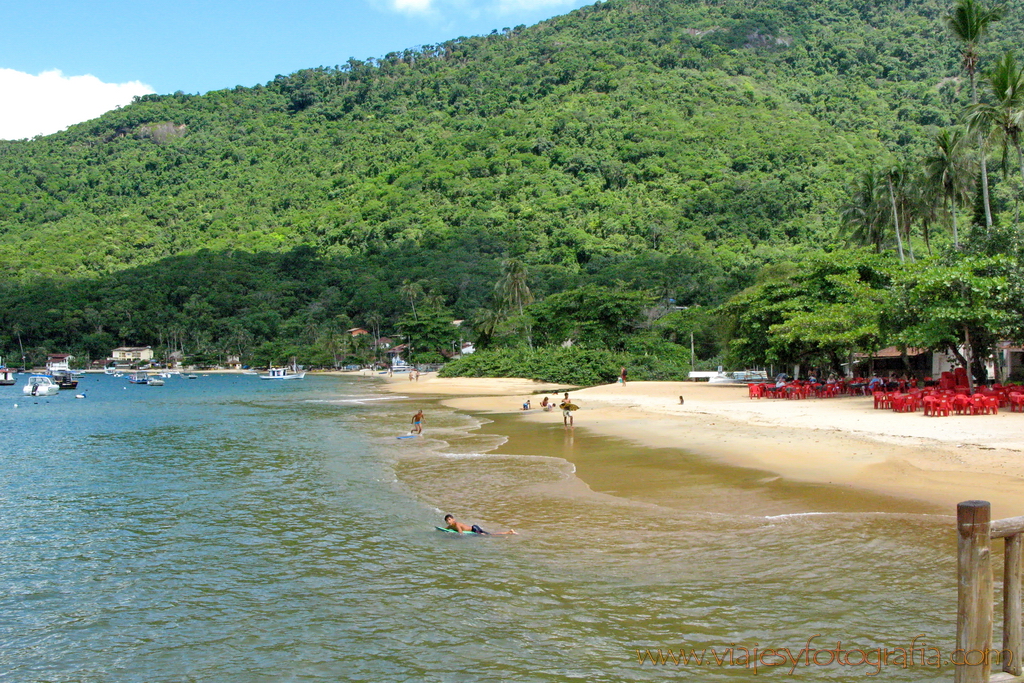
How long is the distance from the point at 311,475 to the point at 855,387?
26.1 meters

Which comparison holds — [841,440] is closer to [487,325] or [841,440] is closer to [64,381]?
[487,325]

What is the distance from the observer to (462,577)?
1078 cm

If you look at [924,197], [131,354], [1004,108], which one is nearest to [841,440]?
[1004,108]

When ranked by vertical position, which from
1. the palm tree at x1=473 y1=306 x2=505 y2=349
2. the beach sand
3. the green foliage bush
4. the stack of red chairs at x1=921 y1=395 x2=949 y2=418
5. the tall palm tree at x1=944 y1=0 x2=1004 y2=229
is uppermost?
the tall palm tree at x1=944 y1=0 x2=1004 y2=229

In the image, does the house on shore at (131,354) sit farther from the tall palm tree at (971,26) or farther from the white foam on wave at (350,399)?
the tall palm tree at (971,26)

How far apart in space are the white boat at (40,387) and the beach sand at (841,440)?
48.9 m

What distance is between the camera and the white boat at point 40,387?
2584 inches

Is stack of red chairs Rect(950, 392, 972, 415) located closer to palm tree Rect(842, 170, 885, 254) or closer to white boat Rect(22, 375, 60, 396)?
palm tree Rect(842, 170, 885, 254)

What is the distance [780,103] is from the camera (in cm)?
15875

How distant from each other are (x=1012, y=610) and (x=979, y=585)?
2.26 feet

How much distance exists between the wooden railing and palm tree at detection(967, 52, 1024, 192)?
27461mm

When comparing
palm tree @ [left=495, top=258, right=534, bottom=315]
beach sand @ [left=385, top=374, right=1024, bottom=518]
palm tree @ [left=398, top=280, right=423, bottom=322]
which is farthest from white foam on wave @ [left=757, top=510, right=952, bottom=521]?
palm tree @ [left=398, top=280, right=423, bottom=322]

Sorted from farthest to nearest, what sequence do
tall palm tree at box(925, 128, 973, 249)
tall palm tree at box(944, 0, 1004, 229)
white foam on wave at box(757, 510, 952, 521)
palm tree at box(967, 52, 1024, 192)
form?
1. tall palm tree at box(925, 128, 973, 249)
2. tall palm tree at box(944, 0, 1004, 229)
3. palm tree at box(967, 52, 1024, 192)
4. white foam on wave at box(757, 510, 952, 521)

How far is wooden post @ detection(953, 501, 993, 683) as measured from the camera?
17.1 feet
